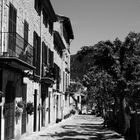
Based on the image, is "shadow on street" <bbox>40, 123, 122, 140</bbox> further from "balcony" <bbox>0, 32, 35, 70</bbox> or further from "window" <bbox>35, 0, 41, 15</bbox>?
"window" <bbox>35, 0, 41, 15</bbox>

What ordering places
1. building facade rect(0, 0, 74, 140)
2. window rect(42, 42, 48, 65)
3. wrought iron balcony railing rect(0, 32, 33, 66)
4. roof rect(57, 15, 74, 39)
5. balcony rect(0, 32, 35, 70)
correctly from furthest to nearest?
roof rect(57, 15, 74, 39) → window rect(42, 42, 48, 65) → building facade rect(0, 0, 74, 140) → wrought iron balcony railing rect(0, 32, 33, 66) → balcony rect(0, 32, 35, 70)

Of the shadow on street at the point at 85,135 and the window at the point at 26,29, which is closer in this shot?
the window at the point at 26,29

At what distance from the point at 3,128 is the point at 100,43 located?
8181mm

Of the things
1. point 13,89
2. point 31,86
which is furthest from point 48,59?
point 13,89

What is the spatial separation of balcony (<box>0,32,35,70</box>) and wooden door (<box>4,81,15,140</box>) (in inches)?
43.3

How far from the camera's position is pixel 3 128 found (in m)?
13.4

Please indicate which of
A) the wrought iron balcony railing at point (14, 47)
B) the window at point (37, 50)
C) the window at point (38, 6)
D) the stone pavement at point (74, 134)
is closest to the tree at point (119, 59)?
the stone pavement at point (74, 134)

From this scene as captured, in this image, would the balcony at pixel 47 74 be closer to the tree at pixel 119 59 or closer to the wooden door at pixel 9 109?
the tree at pixel 119 59

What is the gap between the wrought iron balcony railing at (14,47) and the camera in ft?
43.1

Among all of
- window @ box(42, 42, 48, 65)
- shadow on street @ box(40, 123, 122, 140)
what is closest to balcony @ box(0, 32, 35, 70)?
shadow on street @ box(40, 123, 122, 140)

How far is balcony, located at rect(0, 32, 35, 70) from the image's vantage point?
478 inches

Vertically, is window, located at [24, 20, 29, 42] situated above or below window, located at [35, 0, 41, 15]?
below

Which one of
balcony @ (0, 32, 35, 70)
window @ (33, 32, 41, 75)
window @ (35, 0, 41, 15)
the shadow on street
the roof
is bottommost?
the shadow on street

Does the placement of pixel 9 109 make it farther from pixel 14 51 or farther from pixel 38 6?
pixel 38 6
